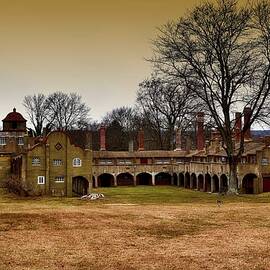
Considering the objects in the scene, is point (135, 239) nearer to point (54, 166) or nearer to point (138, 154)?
point (54, 166)

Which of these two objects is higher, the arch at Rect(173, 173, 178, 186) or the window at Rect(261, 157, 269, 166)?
the window at Rect(261, 157, 269, 166)

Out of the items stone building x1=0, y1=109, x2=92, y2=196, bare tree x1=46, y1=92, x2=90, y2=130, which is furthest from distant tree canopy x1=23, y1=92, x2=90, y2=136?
stone building x1=0, y1=109, x2=92, y2=196

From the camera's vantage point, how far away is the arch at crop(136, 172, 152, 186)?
85.8 metres

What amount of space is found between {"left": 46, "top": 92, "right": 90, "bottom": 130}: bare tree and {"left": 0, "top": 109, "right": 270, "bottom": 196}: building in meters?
5.53

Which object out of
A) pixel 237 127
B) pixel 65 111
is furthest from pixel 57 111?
pixel 237 127

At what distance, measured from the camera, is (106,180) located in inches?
3322

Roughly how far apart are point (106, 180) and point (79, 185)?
74.1ft

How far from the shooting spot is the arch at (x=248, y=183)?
208ft

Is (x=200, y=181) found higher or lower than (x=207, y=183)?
higher

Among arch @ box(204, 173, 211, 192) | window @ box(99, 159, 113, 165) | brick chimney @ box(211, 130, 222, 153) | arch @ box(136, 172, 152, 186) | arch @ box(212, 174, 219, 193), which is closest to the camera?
arch @ box(212, 174, 219, 193)

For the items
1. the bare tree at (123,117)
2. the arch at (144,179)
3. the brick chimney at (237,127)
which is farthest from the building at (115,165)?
the bare tree at (123,117)

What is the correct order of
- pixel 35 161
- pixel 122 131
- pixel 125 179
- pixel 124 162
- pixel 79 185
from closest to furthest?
pixel 35 161 → pixel 79 185 → pixel 124 162 → pixel 125 179 → pixel 122 131

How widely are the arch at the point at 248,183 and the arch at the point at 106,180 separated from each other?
966 inches

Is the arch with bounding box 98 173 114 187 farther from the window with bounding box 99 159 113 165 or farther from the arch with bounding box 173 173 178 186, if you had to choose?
the arch with bounding box 173 173 178 186
